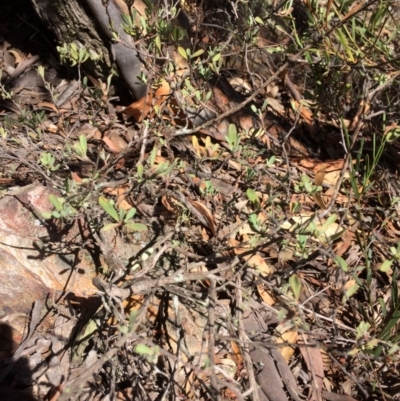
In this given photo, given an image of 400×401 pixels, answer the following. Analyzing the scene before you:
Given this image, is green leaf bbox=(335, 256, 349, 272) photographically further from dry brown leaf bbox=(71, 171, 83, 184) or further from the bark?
the bark

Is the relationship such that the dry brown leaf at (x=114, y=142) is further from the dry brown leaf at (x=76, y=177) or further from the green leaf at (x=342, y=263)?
the green leaf at (x=342, y=263)

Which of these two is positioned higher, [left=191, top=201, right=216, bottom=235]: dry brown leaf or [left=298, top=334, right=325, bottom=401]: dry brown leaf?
[left=191, top=201, right=216, bottom=235]: dry brown leaf

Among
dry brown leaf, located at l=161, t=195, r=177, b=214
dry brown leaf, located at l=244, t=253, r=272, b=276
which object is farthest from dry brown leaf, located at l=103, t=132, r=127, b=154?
dry brown leaf, located at l=244, t=253, r=272, b=276

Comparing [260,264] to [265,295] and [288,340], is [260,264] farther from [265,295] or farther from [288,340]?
[288,340]

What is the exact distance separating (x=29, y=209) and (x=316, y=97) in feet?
4.97

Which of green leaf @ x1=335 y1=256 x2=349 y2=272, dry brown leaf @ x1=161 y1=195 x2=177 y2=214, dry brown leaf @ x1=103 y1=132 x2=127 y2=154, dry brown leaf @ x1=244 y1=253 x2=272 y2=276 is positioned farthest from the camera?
dry brown leaf @ x1=103 y1=132 x2=127 y2=154

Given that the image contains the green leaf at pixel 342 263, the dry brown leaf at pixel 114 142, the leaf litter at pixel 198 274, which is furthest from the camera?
the dry brown leaf at pixel 114 142

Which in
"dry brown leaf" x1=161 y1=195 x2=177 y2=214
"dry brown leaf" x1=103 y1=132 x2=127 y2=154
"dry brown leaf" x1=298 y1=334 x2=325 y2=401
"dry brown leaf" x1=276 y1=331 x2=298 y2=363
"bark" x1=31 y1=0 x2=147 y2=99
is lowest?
"dry brown leaf" x1=298 y1=334 x2=325 y2=401

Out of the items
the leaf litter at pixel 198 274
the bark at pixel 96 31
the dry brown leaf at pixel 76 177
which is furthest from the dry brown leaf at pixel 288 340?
the bark at pixel 96 31

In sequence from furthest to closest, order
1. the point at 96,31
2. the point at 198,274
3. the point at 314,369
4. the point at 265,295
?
the point at 96,31
the point at 265,295
the point at 314,369
the point at 198,274

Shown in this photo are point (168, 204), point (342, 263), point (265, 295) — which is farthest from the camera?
point (168, 204)

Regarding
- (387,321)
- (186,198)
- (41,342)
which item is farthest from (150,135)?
(387,321)

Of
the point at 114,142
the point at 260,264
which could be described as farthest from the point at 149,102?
the point at 260,264

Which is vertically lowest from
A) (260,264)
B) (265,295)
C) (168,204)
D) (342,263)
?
(265,295)
